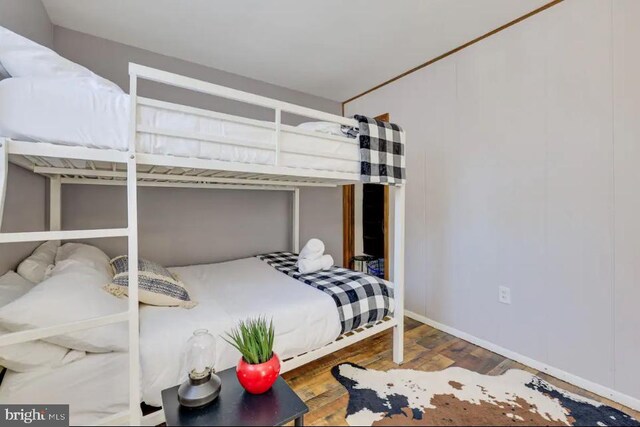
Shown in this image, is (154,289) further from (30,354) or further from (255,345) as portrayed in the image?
(255,345)

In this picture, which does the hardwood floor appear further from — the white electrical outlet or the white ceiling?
the white ceiling

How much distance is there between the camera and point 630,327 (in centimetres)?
154

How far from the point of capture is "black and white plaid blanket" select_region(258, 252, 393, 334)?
5.52ft

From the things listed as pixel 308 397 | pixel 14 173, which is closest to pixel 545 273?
pixel 308 397

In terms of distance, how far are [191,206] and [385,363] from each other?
2072mm

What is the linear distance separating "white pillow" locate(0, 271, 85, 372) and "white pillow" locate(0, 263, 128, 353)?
0.12 feet

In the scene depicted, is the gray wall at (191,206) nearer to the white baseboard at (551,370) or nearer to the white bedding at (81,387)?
the white bedding at (81,387)

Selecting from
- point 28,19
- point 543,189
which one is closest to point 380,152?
point 543,189

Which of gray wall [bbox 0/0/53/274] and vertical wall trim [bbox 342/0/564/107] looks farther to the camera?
vertical wall trim [bbox 342/0/564/107]

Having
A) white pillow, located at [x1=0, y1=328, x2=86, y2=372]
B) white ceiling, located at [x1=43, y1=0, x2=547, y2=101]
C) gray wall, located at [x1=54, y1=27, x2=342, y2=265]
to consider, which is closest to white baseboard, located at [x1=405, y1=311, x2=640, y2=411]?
gray wall, located at [x1=54, y1=27, x2=342, y2=265]

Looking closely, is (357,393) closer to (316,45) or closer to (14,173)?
(14,173)

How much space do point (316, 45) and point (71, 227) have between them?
2.38m

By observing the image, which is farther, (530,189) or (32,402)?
(530,189)

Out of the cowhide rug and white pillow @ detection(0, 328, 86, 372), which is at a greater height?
white pillow @ detection(0, 328, 86, 372)
